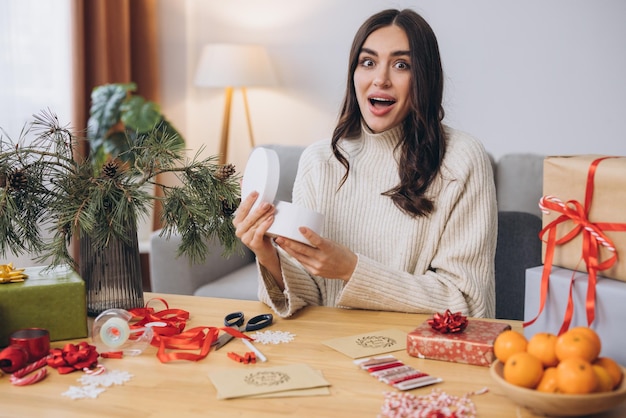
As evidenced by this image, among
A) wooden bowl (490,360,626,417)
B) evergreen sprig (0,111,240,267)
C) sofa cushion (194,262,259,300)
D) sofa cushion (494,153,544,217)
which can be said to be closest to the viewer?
wooden bowl (490,360,626,417)

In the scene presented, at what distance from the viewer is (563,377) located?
87cm

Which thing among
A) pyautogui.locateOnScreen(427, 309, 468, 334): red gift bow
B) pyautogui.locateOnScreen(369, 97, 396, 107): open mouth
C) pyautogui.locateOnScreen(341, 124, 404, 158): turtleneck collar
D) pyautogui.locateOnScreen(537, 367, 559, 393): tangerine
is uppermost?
pyautogui.locateOnScreen(369, 97, 396, 107): open mouth

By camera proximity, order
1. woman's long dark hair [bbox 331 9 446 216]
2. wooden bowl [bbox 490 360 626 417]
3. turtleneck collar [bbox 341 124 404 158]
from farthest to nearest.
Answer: turtleneck collar [bbox 341 124 404 158] < woman's long dark hair [bbox 331 9 446 216] < wooden bowl [bbox 490 360 626 417]

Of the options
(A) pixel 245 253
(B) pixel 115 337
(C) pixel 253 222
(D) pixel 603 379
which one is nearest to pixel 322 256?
(C) pixel 253 222

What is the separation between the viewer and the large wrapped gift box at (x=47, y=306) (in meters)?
1.21

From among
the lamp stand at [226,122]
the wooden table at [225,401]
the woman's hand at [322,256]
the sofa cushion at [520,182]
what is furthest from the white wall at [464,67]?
the wooden table at [225,401]

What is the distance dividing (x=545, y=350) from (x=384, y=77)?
959mm

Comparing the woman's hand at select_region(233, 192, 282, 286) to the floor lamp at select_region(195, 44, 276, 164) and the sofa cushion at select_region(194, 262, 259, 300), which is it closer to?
the sofa cushion at select_region(194, 262, 259, 300)

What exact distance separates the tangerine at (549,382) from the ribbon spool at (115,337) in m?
0.65

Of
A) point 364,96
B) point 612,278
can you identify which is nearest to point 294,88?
point 364,96

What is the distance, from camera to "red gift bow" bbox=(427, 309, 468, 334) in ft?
3.78

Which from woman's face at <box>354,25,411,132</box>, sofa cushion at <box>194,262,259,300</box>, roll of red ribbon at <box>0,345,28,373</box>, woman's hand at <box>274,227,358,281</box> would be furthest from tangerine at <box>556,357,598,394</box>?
sofa cushion at <box>194,262,259,300</box>

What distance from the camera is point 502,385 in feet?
2.97

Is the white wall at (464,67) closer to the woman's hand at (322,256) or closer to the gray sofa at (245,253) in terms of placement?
the gray sofa at (245,253)
